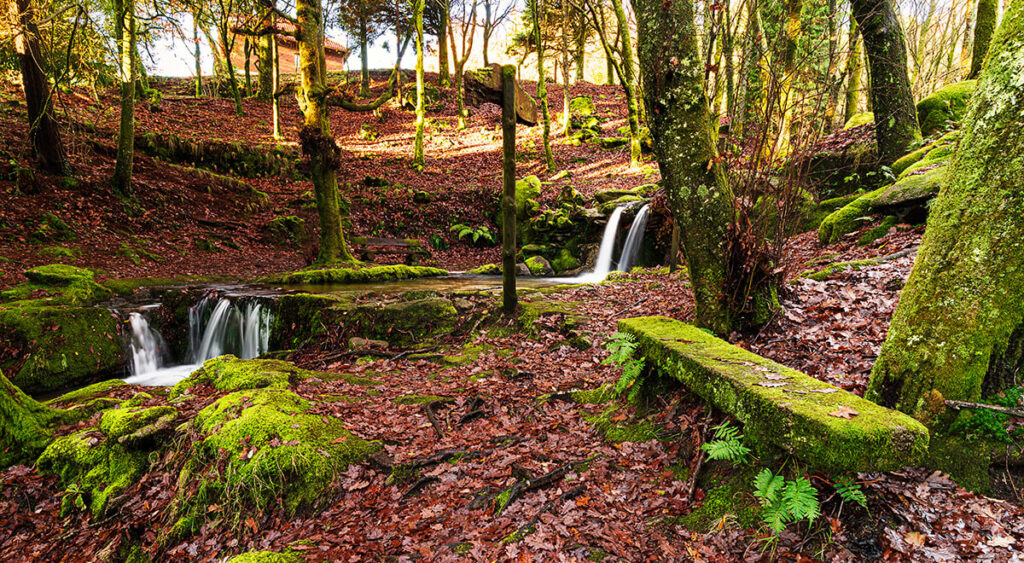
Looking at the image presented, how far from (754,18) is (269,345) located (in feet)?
26.2

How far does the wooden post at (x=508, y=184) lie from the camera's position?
5316 millimetres

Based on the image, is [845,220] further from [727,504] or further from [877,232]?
[727,504]

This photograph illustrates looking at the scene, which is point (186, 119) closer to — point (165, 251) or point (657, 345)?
point (165, 251)

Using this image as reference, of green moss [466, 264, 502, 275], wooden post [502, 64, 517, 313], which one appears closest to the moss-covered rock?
green moss [466, 264, 502, 275]

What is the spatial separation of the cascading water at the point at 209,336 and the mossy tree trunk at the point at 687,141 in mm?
6812

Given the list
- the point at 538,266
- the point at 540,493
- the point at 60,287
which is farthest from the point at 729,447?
the point at 538,266

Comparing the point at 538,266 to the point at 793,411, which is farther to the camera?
the point at 538,266

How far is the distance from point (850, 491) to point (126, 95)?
1658 cm

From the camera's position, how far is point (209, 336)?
7.80m

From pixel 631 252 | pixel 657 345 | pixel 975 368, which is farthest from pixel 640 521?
pixel 631 252

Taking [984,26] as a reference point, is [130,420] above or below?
below

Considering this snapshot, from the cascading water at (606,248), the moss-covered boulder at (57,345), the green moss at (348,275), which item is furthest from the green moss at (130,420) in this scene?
the cascading water at (606,248)

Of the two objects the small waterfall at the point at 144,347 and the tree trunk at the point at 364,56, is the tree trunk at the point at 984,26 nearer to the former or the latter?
the small waterfall at the point at 144,347

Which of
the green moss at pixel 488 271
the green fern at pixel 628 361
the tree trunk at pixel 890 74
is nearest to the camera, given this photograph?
the green fern at pixel 628 361
